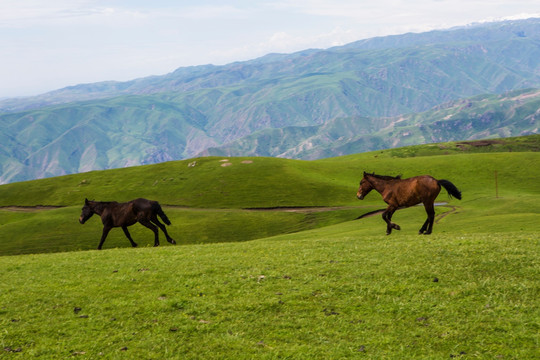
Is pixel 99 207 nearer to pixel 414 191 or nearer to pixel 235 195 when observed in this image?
pixel 414 191

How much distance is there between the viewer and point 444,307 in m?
16.0

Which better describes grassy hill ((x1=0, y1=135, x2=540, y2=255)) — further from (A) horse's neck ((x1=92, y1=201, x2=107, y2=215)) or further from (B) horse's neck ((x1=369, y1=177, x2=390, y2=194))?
(A) horse's neck ((x1=92, y1=201, x2=107, y2=215))

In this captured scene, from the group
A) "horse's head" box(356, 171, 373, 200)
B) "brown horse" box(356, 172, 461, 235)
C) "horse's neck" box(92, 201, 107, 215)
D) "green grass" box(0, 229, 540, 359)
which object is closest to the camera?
"green grass" box(0, 229, 540, 359)

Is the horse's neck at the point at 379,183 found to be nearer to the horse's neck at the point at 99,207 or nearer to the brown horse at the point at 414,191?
the brown horse at the point at 414,191

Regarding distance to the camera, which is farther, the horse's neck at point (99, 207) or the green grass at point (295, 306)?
the horse's neck at point (99, 207)

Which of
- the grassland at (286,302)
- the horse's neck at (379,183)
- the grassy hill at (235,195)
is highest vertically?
the horse's neck at (379,183)

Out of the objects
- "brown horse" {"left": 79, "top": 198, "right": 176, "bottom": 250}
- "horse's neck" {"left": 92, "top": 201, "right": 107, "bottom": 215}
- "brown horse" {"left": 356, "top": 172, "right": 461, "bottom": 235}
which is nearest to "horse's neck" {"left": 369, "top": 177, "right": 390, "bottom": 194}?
"brown horse" {"left": 356, "top": 172, "right": 461, "bottom": 235}

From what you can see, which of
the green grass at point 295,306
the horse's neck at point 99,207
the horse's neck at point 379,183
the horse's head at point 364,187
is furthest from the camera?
the horse's neck at point 99,207

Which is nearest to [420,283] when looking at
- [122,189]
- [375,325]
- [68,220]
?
[375,325]

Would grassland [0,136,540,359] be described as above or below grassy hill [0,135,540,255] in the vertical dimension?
above

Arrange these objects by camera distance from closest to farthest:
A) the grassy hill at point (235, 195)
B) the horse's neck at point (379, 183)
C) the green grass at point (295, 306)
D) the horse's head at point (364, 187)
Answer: the green grass at point (295, 306) → the horse's neck at point (379, 183) → the horse's head at point (364, 187) → the grassy hill at point (235, 195)

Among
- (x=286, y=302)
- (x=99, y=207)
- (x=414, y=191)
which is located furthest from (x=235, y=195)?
(x=286, y=302)

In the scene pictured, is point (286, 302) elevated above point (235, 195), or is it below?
above

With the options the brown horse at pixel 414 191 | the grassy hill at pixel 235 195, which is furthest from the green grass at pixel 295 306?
the grassy hill at pixel 235 195
